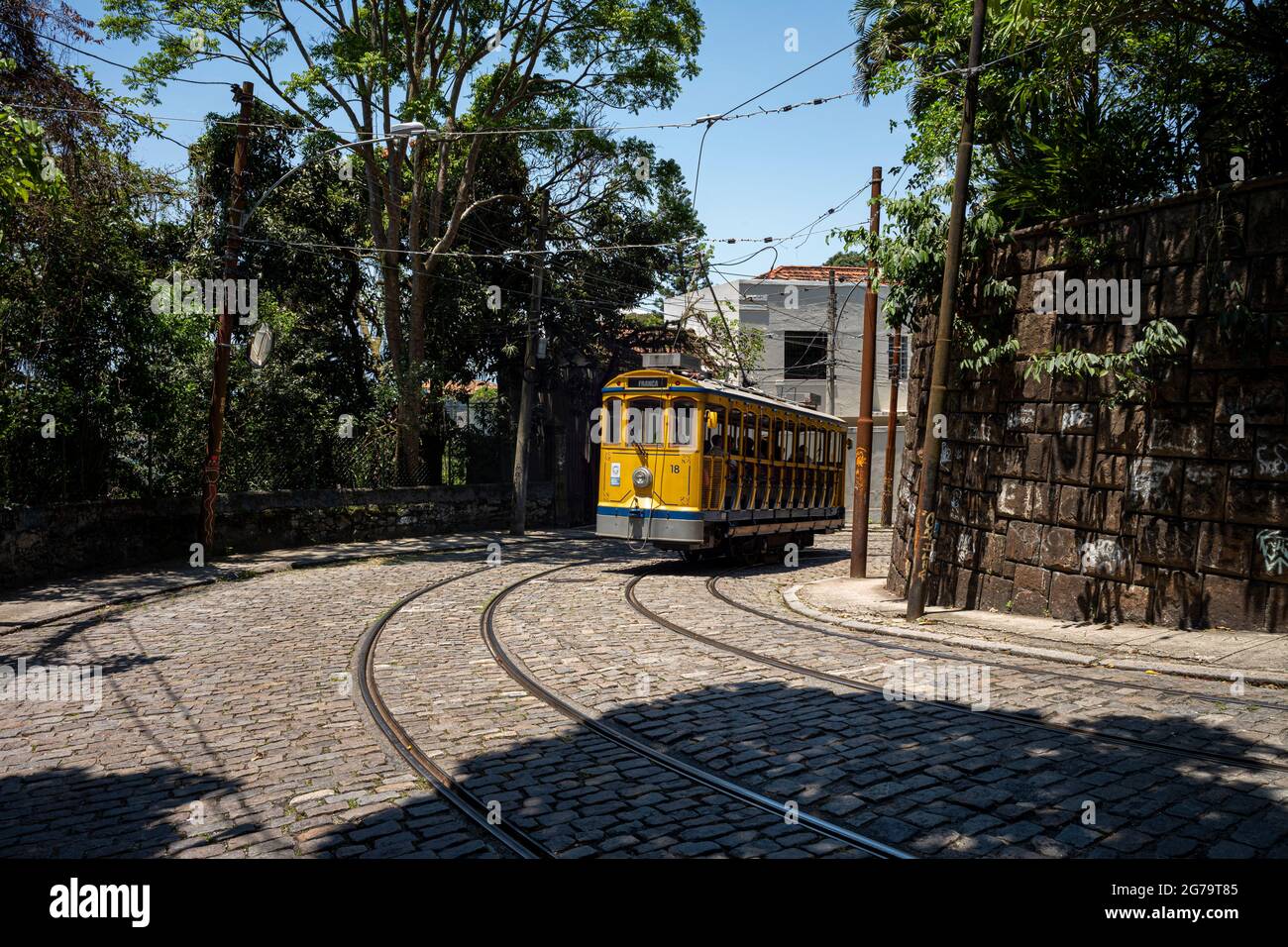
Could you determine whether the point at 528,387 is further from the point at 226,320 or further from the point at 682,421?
the point at 226,320

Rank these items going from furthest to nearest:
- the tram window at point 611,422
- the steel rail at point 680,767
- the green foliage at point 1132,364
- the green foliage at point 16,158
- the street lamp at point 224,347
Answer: the tram window at point 611,422, the street lamp at point 224,347, the green foliage at point 1132,364, the green foliage at point 16,158, the steel rail at point 680,767

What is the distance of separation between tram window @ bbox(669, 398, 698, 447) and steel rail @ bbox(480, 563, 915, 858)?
7.12 metres

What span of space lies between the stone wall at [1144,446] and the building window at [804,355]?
2300cm

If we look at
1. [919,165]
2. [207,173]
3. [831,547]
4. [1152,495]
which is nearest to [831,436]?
[831,547]

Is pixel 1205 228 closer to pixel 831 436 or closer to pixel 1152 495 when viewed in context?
pixel 1152 495

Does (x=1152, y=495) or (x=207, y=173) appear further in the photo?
(x=207, y=173)

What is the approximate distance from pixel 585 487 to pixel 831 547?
983 cm

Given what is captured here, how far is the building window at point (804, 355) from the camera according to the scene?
35.3 m

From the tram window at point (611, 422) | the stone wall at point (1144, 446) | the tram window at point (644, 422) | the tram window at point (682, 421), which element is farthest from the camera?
the tram window at point (611, 422)

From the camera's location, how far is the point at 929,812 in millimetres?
4992

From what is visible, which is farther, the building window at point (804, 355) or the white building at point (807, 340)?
the building window at point (804, 355)

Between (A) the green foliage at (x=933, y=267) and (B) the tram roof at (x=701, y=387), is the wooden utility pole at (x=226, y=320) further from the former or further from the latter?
(A) the green foliage at (x=933, y=267)

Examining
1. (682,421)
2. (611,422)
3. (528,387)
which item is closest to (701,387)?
(682,421)

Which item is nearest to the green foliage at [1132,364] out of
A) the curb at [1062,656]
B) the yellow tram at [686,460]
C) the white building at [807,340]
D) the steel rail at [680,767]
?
the curb at [1062,656]
